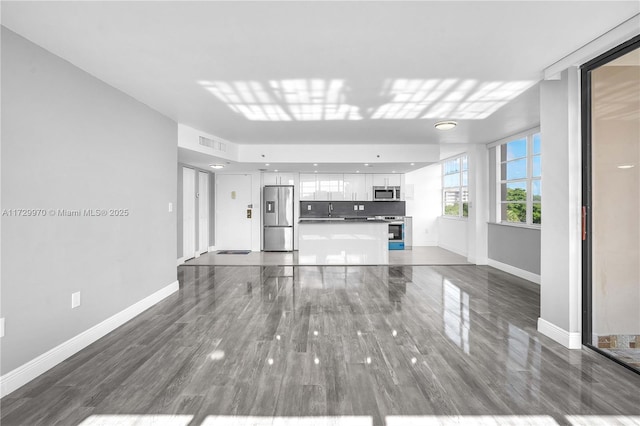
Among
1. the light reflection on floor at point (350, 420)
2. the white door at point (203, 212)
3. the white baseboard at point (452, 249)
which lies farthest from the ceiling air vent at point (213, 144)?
the white baseboard at point (452, 249)

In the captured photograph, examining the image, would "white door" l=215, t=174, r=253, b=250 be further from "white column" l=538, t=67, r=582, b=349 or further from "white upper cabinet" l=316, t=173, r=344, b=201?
"white column" l=538, t=67, r=582, b=349

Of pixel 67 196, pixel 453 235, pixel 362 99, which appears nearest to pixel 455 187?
pixel 453 235

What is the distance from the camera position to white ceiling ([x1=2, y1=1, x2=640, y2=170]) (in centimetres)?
207

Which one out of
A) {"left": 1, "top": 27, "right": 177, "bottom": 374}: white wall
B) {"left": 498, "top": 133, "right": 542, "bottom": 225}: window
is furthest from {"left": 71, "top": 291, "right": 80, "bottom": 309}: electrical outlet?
{"left": 498, "top": 133, "right": 542, "bottom": 225}: window

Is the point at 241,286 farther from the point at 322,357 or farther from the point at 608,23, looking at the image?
the point at 608,23

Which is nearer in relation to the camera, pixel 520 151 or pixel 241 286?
pixel 241 286

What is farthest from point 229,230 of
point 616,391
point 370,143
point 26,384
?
point 616,391

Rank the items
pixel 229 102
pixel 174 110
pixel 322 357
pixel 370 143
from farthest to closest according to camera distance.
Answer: pixel 370 143 < pixel 174 110 < pixel 229 102 < pixel 322 357

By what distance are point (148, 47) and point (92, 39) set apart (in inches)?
14.8

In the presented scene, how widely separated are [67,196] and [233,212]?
5985 millimetres

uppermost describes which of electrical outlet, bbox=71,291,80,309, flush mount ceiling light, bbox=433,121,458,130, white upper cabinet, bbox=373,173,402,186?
flush mount ceiling light, bbox=433,121,458,130

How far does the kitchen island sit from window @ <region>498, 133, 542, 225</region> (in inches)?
92.0

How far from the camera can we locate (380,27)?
2262 millimetres

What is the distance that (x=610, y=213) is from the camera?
2.75 metres
